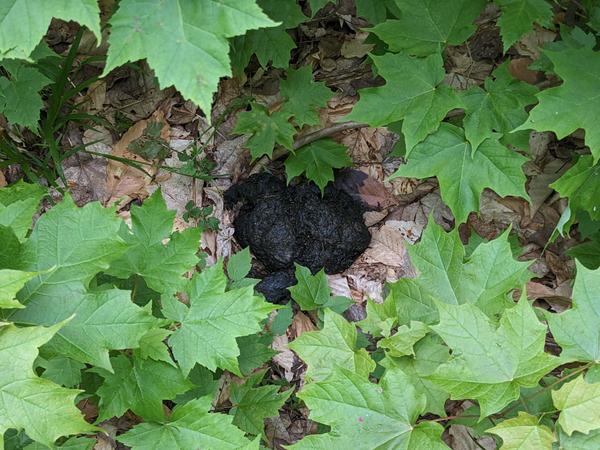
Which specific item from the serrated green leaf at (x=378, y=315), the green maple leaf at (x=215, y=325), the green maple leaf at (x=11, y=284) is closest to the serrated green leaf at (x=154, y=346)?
the green maple leaf at (x=215, y=325)

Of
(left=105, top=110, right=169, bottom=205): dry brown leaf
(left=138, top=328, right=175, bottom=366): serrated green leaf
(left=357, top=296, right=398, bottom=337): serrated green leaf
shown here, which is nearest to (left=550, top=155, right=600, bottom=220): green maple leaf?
(left=357, top=296, right=398, bottom=337): serrated green leaf

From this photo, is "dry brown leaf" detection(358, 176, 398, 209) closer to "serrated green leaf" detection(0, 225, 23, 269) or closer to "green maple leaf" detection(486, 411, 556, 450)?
"green maple leaf" detection(486, 411, 556, 450)

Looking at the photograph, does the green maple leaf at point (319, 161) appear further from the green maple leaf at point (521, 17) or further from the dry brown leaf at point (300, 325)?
the green maple leaf at point (521, 17)

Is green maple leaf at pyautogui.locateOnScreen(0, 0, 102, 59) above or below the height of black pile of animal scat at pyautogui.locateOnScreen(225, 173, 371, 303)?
above

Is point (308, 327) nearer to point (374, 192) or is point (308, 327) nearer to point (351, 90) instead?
point (374, 192)

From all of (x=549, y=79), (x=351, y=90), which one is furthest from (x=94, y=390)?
(x=549, y=79)

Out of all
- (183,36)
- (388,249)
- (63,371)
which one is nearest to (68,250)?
(63,371)

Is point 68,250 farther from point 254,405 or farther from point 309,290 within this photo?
point 309,290
